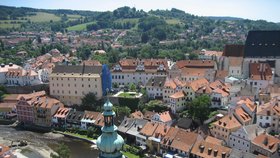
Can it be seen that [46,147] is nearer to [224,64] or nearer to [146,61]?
[146,61]

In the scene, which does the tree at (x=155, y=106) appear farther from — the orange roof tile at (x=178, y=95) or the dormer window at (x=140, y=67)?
the dormer window at (x=140, y=67)

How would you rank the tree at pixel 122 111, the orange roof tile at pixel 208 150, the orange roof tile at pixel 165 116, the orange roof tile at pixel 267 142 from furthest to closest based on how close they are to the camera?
1. the tree at pixel 122 111
2. the orange roof tile at pixel 165 116
3. the orange roof tile at pixel 208 150
4. the orange roof tile at pixel 267 142

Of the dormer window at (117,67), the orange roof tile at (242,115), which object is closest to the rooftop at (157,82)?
the dormer window at (117,67)

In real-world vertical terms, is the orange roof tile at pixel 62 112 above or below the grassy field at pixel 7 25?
below

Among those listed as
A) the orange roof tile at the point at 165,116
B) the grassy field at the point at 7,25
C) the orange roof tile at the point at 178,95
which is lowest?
the orange roof tile at the point at 165,116

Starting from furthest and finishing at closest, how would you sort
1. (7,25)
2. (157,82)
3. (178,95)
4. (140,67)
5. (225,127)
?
(7,25) → (140,67) → (157,82) → (178,95) → (225,127)

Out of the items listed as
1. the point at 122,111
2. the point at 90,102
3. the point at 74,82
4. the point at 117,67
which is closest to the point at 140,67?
the point at 117,67

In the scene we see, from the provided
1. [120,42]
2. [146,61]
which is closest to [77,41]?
[120,42]

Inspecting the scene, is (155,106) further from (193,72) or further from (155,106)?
(193,72)
